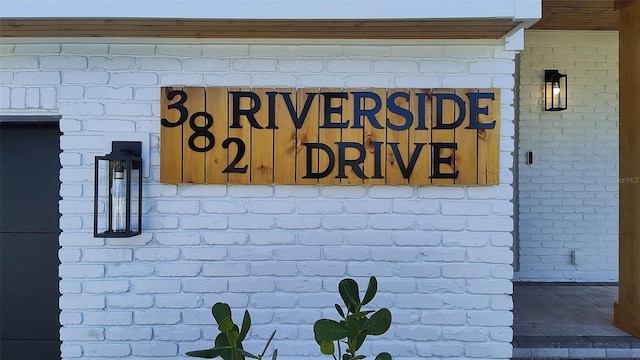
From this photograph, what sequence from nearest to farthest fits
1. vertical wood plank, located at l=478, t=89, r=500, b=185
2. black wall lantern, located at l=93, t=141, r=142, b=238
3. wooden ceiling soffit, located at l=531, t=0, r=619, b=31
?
black wall lantern, located at l=93, t=141, r=142, b=238, vertical wood plank, located at l=478, t=89, r=500, b=185, wooden ceiling soffit, located at l=531, t=0, r=619, b=31

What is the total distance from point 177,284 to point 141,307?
0.77 feet

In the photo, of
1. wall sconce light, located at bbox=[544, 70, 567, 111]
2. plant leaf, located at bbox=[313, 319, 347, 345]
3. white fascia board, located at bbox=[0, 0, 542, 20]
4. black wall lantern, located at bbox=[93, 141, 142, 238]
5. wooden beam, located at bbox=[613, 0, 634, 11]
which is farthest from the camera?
wall sconce light, located at bbox=[544, 70, 567, 111]

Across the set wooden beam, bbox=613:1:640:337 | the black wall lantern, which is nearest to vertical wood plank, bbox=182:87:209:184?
the black wall lantern

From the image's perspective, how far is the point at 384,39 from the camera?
2.61 meters

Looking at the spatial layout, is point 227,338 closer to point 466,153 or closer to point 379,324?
point 379,324

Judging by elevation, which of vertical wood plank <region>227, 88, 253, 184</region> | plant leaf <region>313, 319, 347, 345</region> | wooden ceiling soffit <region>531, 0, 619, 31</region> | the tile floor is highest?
wooden ceiling soffit <region>531, 0, 619, 31</region>

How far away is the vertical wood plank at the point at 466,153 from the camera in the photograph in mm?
2576

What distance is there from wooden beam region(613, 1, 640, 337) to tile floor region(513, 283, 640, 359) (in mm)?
193

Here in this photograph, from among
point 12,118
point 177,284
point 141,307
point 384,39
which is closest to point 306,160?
point 384,39

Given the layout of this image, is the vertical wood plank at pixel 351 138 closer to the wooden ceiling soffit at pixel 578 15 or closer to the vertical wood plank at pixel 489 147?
the vertical wood plank at pixel 489 147

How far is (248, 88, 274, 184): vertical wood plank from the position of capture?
2.58 m

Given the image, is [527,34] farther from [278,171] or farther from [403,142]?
[278,171]

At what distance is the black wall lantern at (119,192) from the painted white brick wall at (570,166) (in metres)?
4.00

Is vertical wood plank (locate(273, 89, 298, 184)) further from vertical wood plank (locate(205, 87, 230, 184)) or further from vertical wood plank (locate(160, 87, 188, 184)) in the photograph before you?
vertical wood plank (locate(160, 87, 188, 184))
